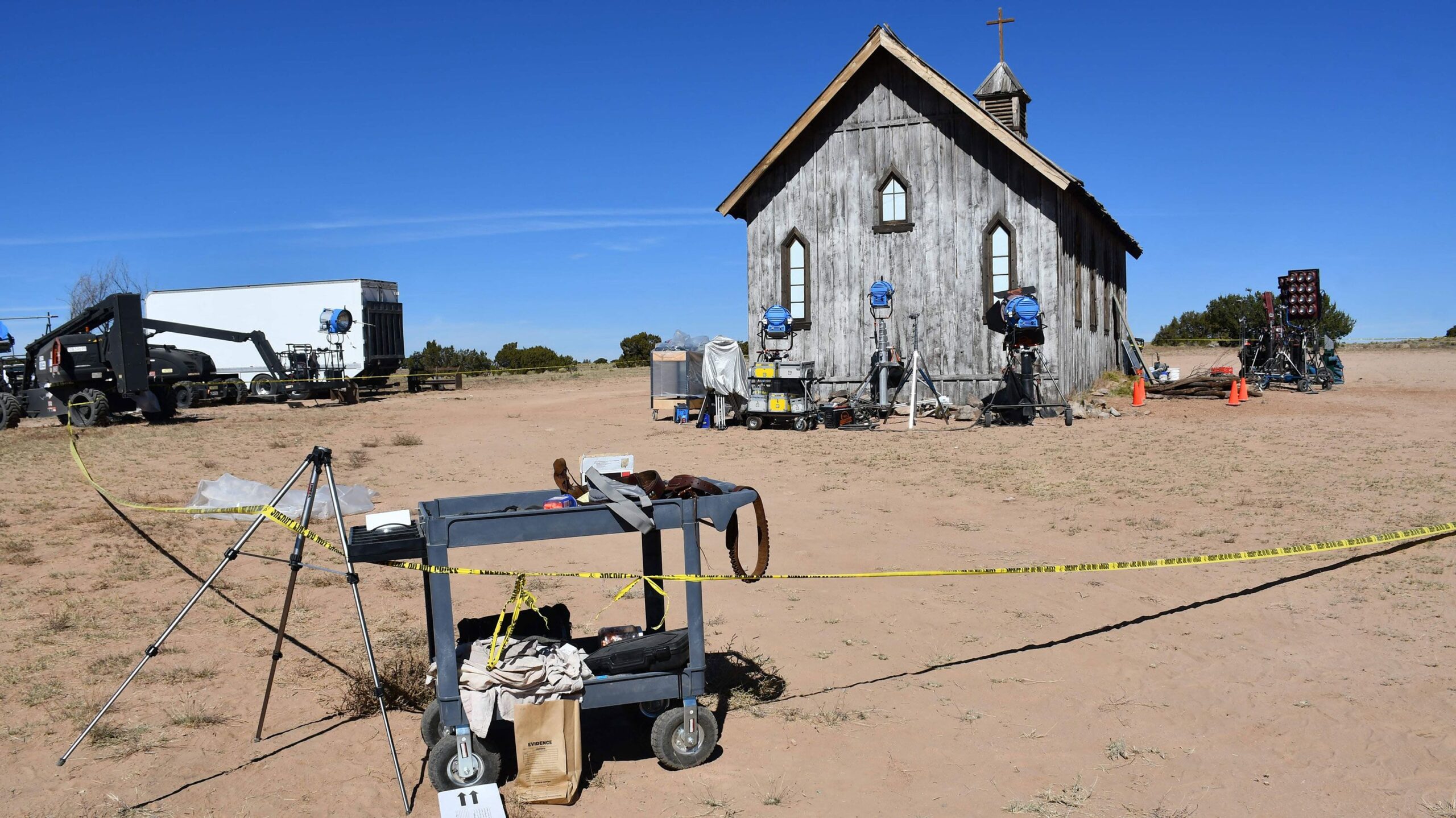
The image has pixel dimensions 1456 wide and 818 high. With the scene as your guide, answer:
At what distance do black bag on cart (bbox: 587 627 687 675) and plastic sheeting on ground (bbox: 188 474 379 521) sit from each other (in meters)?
7.08

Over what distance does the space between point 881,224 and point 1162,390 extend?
30.7ft

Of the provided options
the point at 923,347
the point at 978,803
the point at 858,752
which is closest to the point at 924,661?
the point at 858,752

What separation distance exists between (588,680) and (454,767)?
27.3 inches

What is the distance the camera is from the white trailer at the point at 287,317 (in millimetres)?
33875

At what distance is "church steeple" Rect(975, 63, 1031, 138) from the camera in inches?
1054

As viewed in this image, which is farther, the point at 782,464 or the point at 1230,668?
the point at 782,464

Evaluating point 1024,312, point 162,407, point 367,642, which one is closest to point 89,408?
point 162,407

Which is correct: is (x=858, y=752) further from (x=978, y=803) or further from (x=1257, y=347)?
(x=1257, y=347)

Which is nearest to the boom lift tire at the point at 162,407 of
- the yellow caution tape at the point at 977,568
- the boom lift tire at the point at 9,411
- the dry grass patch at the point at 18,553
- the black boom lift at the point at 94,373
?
the black boom lift at the point at 94,373

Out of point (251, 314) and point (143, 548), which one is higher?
point (251, 314)

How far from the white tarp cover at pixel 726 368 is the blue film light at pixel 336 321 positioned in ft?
53.8

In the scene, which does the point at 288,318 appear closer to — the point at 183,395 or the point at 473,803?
the point at 183,395

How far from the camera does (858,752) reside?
498 centimetres

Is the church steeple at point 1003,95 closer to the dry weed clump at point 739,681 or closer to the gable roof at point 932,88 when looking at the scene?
the gable roof at point 932,88
